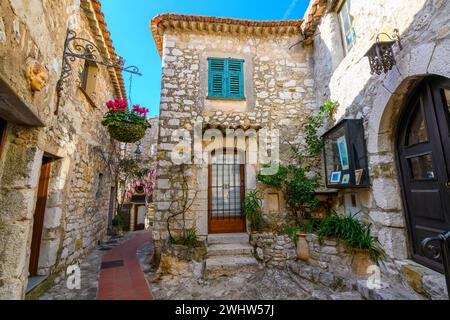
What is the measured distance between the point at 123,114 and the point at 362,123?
465 cm

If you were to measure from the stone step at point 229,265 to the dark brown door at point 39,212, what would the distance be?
2.75 m

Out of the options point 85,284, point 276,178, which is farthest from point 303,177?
point 85,284

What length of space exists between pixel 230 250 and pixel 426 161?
3.41m

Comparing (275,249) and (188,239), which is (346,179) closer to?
(275,249)

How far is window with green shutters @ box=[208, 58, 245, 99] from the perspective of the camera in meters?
5.23

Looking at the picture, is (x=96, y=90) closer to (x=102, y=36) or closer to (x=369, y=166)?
(x=102, y=36)

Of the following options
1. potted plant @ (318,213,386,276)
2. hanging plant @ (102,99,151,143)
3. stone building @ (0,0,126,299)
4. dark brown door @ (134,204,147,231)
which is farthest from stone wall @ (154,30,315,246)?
dark brown door @ (134,204,147,231)

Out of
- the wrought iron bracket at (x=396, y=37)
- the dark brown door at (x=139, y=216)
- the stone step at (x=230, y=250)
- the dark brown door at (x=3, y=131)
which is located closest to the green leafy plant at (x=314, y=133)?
the wrought iron bracket at (x=396, y=37)

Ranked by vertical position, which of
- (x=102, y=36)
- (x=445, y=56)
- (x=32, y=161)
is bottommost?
(x=32, y=161)

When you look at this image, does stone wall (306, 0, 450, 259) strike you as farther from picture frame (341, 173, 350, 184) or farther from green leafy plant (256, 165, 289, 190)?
green leafy plant (256, 165, 289, 190)

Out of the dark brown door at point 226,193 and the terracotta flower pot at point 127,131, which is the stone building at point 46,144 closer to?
the terracotta flower pot at point 127,131

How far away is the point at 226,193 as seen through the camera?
5.19 m
